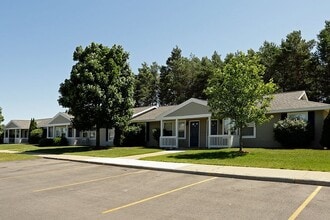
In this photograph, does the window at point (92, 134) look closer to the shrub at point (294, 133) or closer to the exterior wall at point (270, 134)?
the exterior wall at point (270, 134)

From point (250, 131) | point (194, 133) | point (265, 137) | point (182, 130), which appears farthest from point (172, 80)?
point (265, 137)

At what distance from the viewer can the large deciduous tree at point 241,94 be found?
20562 mm

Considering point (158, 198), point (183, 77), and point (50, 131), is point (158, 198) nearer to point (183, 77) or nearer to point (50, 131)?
point (50, 131)

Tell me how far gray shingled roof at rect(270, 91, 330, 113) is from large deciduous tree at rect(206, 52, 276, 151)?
113 inches

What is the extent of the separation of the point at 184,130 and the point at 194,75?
34.7 metres

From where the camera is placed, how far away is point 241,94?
67.5 ft

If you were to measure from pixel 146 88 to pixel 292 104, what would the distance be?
4992cm

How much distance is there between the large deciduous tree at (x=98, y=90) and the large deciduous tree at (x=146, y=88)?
3911 cm

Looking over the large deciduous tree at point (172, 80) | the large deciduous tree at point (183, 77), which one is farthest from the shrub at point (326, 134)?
the large deciduous tree at point (172, 80)

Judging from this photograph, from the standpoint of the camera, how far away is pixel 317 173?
13062mm

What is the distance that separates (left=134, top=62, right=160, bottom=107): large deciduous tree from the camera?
7219 centimetres

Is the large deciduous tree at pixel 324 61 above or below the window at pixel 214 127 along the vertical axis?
above

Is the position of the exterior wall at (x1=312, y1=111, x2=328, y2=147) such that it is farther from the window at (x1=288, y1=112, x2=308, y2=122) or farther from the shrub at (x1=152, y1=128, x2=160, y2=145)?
the shrub at (x1=152, y1=128, x2=160, y2=145)

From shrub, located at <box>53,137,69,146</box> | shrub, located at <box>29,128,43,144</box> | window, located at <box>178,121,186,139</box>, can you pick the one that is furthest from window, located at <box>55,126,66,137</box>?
window, located at <box>178,121,186,139</box>
